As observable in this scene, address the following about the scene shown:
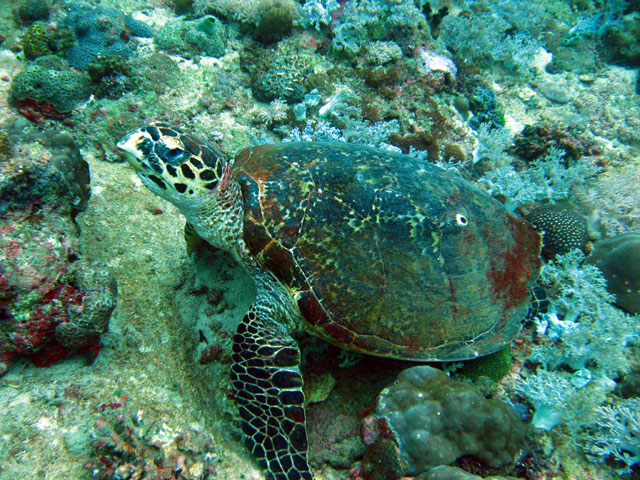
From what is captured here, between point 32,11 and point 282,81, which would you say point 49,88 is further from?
point 282,81

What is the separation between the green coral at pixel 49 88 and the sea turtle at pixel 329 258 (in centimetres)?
300

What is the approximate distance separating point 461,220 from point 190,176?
214 centimetres

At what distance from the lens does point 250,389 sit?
2104 mm

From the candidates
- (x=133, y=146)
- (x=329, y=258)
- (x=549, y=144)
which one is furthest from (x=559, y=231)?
(x=133, y=146)

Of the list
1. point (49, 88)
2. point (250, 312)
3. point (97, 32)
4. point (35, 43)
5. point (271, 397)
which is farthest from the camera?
point (97, 32)

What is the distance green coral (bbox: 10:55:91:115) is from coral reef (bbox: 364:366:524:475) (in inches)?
210

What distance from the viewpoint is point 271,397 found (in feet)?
6.77

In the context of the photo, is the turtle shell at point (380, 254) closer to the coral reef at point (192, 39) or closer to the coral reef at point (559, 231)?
the coral reef at point (559, 231)

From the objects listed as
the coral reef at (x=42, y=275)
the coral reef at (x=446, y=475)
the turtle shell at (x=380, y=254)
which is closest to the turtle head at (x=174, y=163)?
the turtle shell at (x=380, y=254)

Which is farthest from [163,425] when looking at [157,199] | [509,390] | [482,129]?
[482,129]

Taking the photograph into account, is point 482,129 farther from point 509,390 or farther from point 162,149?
point 162,149

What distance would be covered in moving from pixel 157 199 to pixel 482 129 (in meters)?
4.59

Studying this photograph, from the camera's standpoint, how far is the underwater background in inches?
72.5

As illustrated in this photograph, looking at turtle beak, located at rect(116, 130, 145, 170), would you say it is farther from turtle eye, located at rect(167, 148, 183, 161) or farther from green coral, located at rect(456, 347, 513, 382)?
green coral, located at rect(456, 347, 513, 382)
